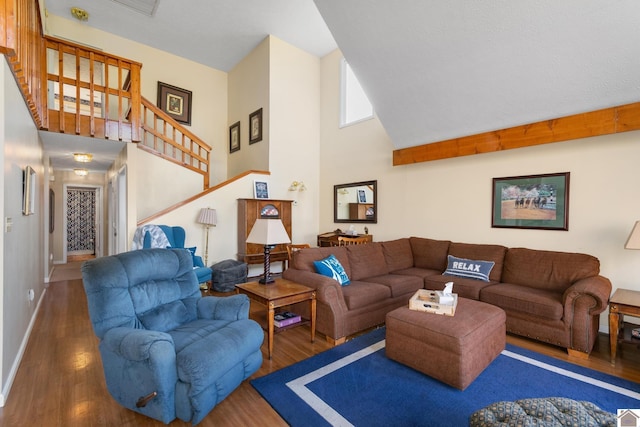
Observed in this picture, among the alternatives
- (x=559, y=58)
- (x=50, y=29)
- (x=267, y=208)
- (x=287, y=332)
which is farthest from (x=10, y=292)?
(x=50, y=29)

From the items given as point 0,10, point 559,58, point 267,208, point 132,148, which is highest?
point 559,58

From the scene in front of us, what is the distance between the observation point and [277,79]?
5.90m

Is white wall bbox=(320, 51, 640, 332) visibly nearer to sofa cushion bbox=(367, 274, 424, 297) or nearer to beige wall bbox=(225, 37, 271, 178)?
sofa cushion bbox=(367, 274, 424, 297)

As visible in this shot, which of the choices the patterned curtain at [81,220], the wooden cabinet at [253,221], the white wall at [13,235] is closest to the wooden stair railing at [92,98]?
the white wall at [13,235]

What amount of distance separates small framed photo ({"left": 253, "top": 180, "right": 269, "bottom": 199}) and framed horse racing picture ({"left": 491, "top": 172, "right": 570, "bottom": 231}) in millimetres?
3861

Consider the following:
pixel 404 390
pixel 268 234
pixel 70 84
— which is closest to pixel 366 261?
pixel 268 234

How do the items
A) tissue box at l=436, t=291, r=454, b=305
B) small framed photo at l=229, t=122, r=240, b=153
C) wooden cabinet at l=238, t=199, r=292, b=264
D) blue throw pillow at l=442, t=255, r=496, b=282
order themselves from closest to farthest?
tissue box at l=436, t=291, r=454, b=305 → blue throw pillow at l=442, t=255, r=496, b=282 → wooden cabinet at l=238, t=199, r=292, b=264 → small framed photo at l=229, t=122, r=240, b=153

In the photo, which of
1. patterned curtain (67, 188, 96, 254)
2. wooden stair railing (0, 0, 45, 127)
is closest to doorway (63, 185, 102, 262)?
patterned curtain (67, 188, 96, 254)

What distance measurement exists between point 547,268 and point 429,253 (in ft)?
4.52

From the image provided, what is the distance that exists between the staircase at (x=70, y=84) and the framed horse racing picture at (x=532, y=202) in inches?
189

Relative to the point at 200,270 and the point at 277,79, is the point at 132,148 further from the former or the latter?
the point at 277,79

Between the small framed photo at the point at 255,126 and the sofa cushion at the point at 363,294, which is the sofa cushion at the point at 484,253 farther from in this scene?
the small framed photo at the point at 255,126

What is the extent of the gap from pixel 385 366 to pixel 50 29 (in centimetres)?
757

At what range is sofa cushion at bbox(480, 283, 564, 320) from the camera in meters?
2.70
